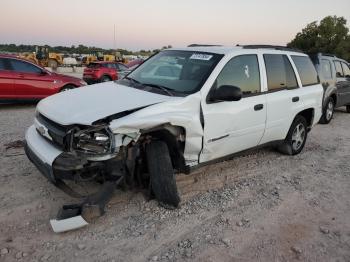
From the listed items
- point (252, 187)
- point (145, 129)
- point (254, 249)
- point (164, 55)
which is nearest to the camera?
point (254, 249)

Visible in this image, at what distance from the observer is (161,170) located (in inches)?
149

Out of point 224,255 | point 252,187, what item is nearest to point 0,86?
point 252,187

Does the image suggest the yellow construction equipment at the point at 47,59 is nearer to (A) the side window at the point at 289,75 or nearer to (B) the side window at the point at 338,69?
(B) the side window at the point at 338,69

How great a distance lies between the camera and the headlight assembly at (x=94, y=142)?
3.39 metres

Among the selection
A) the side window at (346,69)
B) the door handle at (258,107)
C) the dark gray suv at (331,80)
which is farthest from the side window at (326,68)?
the door handle at (258,107)

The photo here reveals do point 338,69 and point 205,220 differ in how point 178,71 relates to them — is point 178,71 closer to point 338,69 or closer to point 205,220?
point 205,220

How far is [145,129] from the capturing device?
11.7ft

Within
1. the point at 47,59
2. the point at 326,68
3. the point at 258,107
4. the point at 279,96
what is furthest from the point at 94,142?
the point at 47,59

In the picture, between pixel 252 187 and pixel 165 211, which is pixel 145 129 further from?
pixel 252 187

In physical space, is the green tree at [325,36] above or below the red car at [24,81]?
above

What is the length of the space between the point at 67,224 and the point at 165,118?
139 cm

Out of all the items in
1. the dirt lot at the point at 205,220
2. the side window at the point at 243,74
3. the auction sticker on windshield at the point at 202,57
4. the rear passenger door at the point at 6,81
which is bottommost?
the dirt lot at the point at 205,220

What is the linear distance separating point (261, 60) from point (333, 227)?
7.96 feet

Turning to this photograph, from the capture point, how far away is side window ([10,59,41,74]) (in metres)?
9.84
